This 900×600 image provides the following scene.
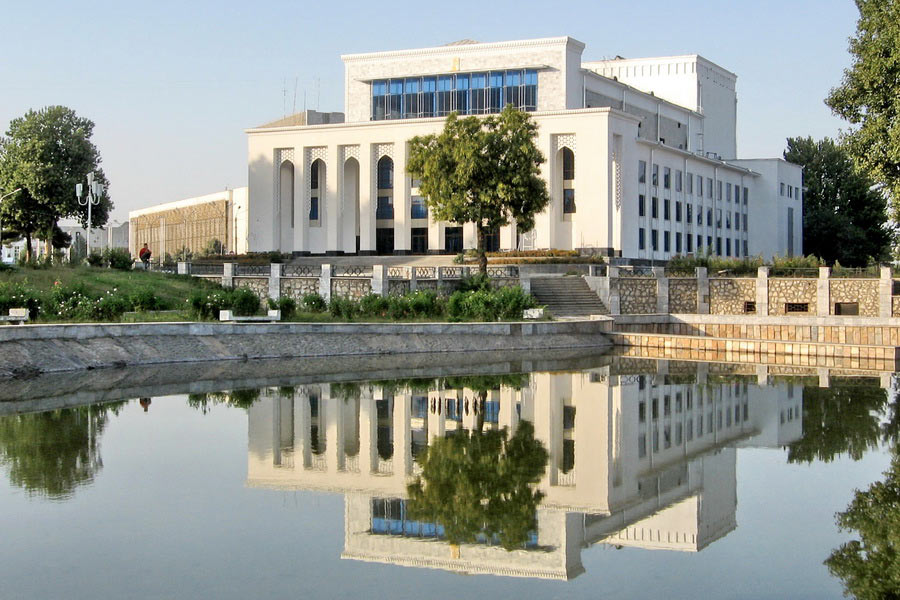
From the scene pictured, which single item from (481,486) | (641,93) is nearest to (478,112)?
(641,93)

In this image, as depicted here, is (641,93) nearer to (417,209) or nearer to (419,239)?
(417,209)

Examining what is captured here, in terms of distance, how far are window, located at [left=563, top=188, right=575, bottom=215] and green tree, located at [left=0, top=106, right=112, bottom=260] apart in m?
25.3

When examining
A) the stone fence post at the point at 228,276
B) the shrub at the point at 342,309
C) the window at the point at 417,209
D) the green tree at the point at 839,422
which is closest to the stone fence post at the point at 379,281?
the shrub at the point at 342,309

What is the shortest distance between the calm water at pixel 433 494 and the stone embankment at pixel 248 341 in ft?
15.6

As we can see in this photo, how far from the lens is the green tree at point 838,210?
7400 cm

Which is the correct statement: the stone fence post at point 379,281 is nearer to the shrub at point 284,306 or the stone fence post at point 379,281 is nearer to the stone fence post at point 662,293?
the shrub at point 284,306

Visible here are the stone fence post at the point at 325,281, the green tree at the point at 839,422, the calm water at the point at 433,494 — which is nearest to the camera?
the calm water at the point at 433,494

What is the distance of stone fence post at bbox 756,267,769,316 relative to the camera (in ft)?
137

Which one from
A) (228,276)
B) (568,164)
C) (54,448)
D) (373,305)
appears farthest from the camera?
(568,164)

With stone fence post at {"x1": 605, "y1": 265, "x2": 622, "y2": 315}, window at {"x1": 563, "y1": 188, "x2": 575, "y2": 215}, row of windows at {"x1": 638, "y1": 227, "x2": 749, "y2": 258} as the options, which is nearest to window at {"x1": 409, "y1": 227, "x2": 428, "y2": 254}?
window at {"x1": 563, "y1": 188, "x2": 575, "y2": 215}

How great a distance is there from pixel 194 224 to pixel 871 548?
82.4m

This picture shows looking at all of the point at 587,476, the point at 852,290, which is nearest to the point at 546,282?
the point at 852,290

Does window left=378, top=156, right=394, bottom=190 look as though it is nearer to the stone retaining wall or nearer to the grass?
the stone retaining wall

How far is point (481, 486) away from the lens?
13172 mm
